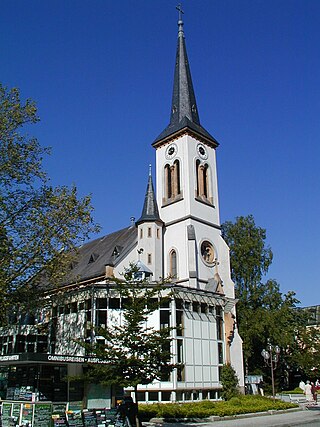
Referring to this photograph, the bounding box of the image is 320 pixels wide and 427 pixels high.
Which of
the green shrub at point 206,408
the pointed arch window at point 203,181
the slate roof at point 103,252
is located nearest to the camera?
the green shrub at point 206,408

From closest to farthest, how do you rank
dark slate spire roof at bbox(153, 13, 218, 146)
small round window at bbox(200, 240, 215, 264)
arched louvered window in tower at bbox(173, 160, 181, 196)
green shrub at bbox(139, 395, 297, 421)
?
green shrub at bbox(139, 395, 297, 421) → small round window at bbox(200, 240, 215, 264) → arched louvered window in tower at bbox(173, 160, 181, 196) → dark slate spire roof at bbox(153, 13, 218, 146)

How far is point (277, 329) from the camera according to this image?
4134 centimetres

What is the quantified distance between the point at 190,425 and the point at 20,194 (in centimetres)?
1343

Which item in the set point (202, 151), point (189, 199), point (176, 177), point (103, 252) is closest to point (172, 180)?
point (176, 177)

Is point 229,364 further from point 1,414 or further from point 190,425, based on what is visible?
point 1,414

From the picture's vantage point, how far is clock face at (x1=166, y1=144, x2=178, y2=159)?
41.1 m

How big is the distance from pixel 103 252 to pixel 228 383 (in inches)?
601

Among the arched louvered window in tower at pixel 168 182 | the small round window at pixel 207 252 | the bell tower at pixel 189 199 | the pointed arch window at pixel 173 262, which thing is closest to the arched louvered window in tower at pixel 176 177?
the bell tower at pixel 189 199

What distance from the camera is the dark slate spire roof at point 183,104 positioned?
4178cm

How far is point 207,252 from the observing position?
38.4 m

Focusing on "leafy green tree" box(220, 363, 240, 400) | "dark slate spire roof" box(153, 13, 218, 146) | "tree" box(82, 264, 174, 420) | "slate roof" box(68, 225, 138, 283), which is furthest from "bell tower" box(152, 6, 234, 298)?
"tree" box(82, 264, 174, 420)

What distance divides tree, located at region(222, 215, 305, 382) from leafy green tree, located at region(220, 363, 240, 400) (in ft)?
32.1

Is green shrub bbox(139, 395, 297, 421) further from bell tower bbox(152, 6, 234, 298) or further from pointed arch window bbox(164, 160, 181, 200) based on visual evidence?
pointed arch window bbox(164, 160, 181, 200)

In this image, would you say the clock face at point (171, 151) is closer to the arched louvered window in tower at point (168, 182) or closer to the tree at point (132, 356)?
the arched louvered window in tower at point (168, 182)
